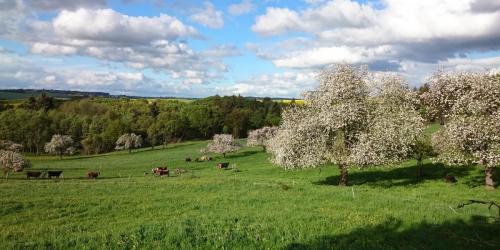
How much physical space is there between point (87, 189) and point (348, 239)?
27755 millimetres

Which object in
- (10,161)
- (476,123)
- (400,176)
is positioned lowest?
(10,161)

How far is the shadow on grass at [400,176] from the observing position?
42562 millimetres

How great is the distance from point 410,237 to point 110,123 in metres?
144

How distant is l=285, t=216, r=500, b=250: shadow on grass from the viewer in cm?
1565

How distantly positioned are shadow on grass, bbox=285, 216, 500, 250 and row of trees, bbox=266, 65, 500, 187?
18.8 meters

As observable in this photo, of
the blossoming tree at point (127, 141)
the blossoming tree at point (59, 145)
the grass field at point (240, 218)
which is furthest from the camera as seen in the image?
the blossoming tree at point (127, 141)

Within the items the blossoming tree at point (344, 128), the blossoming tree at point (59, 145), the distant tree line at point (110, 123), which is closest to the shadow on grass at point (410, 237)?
the blossoming tree at point (344, 128)

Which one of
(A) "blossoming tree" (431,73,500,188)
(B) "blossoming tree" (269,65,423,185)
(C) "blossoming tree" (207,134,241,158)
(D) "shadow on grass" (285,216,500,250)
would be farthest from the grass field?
(C) "blossoming tree" (207,134,241,158)

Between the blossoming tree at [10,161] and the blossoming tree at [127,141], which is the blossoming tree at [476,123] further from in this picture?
the blossoming tree at [127,141]

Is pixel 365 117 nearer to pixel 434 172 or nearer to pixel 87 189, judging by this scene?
pixel 434 172

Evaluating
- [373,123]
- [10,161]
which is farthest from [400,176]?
[10,161]

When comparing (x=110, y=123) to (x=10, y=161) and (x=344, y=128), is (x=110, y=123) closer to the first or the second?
(x=10, y=161)

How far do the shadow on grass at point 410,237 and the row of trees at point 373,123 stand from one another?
741 inches

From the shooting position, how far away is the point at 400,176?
47000mm
